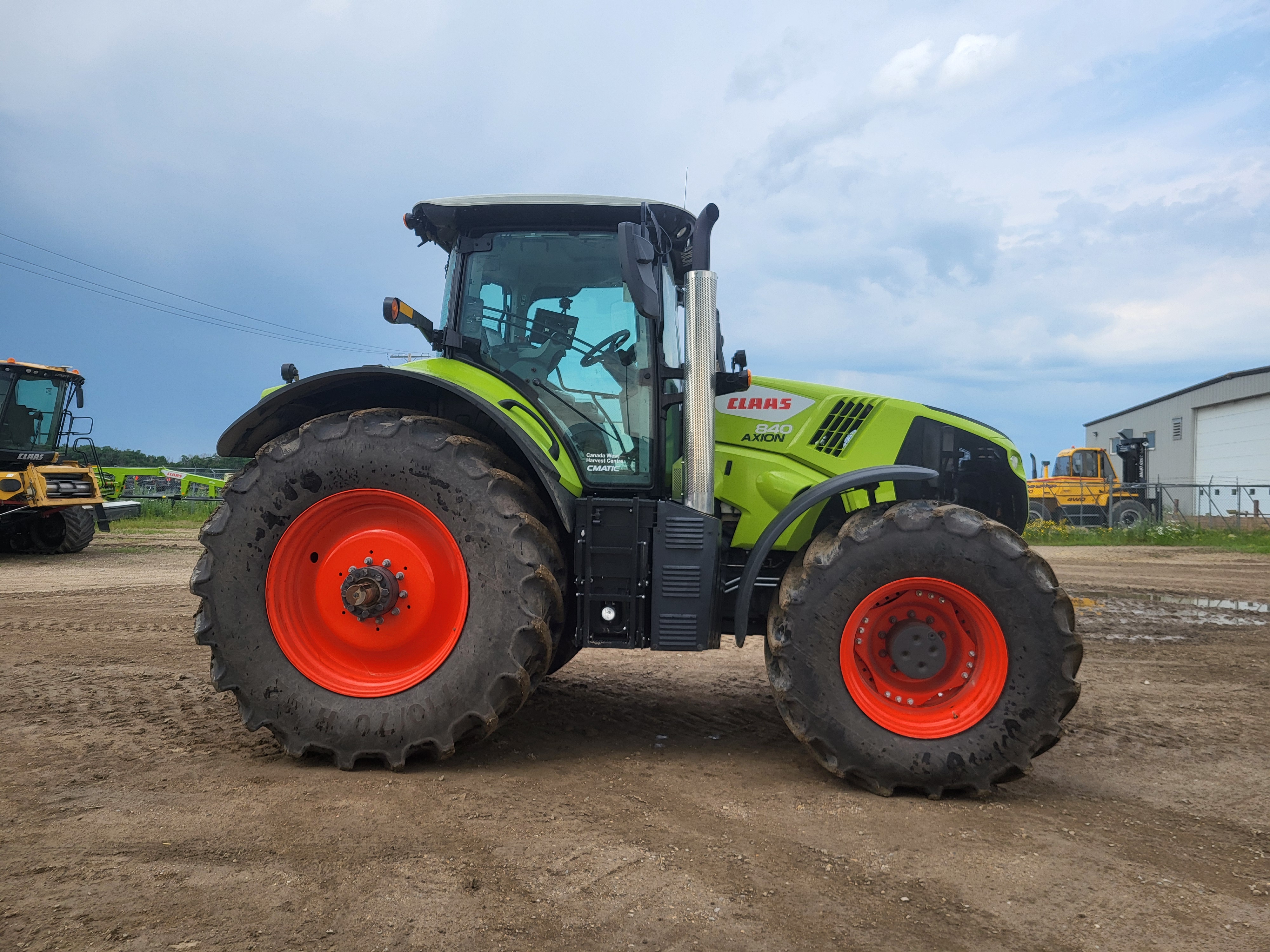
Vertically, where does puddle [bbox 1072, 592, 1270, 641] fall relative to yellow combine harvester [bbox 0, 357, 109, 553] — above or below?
below

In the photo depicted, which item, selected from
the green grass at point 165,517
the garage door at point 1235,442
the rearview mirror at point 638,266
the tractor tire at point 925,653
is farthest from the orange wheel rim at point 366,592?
the garage door at point 1235,442

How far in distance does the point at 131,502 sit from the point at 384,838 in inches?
737

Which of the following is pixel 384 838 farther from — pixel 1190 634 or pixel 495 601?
pixel 1190 634

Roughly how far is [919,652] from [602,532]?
4.88 ft

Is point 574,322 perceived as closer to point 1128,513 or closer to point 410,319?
point 410,319

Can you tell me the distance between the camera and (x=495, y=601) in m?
3.43

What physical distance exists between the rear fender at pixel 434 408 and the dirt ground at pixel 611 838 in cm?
133

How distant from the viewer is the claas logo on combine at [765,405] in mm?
4145

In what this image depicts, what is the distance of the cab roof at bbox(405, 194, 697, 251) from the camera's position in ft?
13.1

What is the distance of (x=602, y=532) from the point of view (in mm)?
3758

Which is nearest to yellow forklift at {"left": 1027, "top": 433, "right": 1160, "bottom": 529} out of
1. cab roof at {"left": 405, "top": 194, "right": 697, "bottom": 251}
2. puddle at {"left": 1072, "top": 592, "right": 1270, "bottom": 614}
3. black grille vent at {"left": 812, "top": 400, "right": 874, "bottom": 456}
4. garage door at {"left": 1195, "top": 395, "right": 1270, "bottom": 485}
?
garage door at {"left": 1195, "top": 395, "right": 1270, "bottom": 485}

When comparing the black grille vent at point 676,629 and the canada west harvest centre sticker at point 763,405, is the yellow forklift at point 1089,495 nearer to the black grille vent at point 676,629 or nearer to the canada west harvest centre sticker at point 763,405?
the canada west harvest centre sticker at point 763,405

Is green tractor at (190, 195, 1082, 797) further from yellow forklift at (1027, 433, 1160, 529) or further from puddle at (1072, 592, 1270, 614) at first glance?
yellow forklift at (1027, 433, 1160, 529)

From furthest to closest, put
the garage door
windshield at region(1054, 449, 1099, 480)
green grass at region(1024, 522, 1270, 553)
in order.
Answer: the garage door < windshield at region(1054, 449, 1099, 480) < green grass at region(1024, 522, 1270, 553)
